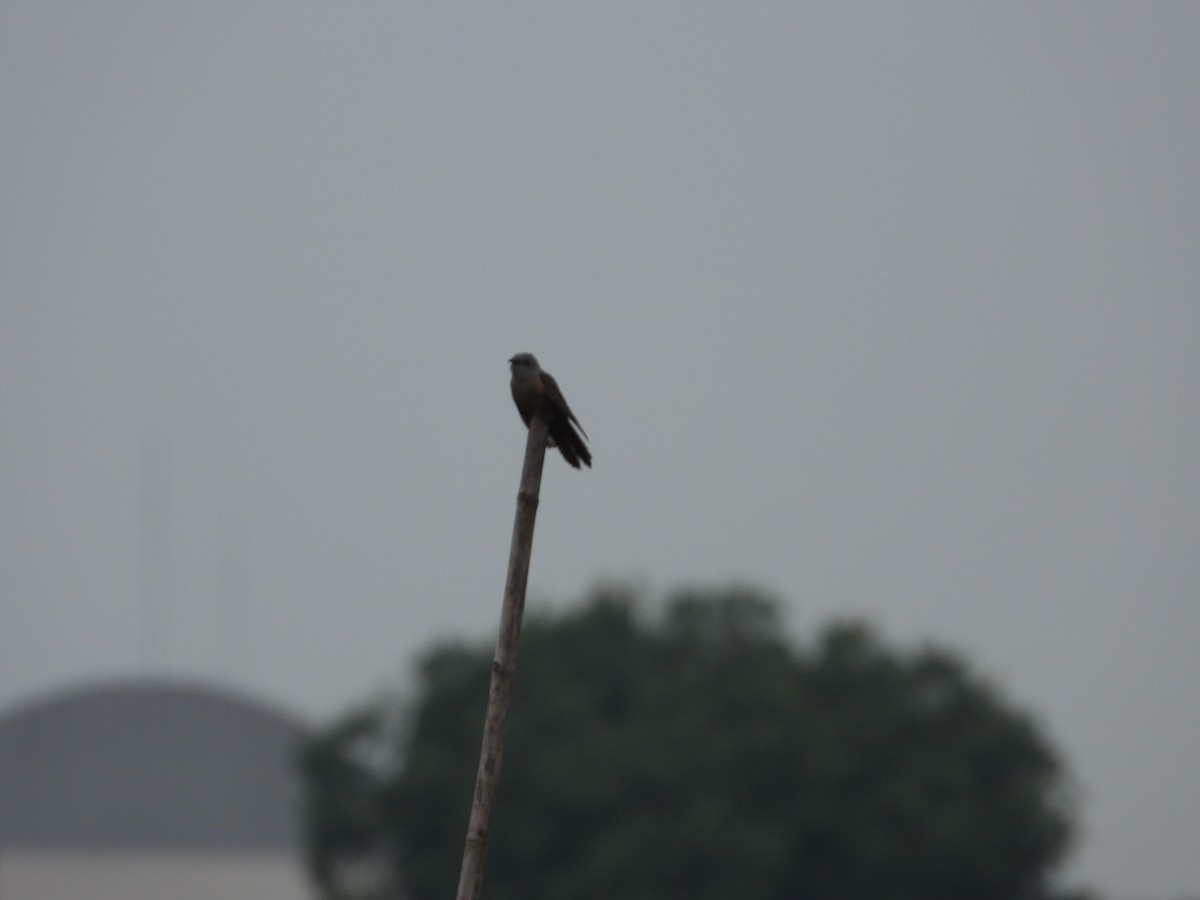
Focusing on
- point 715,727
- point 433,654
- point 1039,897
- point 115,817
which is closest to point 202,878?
point 115,817

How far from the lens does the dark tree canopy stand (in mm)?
69812

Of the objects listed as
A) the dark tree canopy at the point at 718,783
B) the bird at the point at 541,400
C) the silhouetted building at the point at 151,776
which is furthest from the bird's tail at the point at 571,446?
the silhouetted building at the point at 151,776

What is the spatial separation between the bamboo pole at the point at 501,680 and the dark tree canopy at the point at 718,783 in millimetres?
60842

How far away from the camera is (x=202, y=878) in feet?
354

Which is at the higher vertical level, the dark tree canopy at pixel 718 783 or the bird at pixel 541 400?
the dark tree canopy at pixel 718 783

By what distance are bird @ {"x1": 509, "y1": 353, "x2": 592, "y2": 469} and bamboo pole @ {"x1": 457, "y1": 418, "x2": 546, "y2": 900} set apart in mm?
386

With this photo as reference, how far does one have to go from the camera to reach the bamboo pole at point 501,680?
9.24 meters

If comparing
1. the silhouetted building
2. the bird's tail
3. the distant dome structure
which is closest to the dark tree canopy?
the silhouetted building

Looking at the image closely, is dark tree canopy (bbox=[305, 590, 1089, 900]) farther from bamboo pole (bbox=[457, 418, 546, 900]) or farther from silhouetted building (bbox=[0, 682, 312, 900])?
bamboo pole (bbox=[457, 418, 546, 900])

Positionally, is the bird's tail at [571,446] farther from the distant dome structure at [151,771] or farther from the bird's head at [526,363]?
the distant dome structure at [151,771]

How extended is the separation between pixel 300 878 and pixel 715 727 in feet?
133

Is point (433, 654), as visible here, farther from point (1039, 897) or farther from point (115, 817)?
point (115, 817)

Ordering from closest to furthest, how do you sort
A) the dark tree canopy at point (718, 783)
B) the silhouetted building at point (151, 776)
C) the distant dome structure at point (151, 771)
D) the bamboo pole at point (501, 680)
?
the bamboo pole at point (501, 680) < the dark tree canopy at point (718, 783) < the silhouetted building at point (151, 776) < the distant dome structure at point (151, 771)

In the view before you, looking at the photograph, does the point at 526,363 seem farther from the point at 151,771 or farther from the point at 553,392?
the point at 151,771
